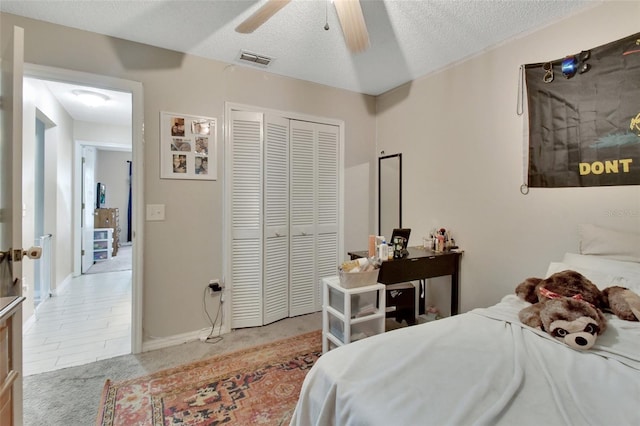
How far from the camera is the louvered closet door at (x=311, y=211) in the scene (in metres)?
3.18

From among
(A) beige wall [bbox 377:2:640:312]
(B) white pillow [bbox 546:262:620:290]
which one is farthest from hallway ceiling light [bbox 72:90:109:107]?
(B) white pillow [bbox 546:262:620:290]

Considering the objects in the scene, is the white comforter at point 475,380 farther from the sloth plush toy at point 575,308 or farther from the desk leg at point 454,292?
the desk leg at point 454,292

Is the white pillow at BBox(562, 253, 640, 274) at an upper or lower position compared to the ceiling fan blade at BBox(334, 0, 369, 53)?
lower

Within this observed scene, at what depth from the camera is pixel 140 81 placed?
2447 millimetres

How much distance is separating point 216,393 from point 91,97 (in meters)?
3.80

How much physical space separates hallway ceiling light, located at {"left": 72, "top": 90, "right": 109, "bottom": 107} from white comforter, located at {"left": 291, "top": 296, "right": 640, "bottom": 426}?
4151mm

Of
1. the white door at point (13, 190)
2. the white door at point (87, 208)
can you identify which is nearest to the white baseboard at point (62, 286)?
the white door at point (87, 208)

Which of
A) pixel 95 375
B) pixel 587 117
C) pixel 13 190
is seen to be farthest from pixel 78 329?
pixel 587 117

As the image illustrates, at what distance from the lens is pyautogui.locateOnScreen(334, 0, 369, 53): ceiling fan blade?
4.97 feet

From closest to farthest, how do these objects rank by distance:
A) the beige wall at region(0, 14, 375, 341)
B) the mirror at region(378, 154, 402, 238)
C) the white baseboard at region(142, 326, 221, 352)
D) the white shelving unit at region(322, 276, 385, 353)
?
the white shelving unit at region(322, 276, 385, 353), the beige wall at region(0, 14, 375, 341), the white baseboard at region(142, 326, 221, 352), the mirror at region(378, 154, 402, 238)

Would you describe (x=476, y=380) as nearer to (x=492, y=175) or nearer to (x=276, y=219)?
(x=492, y=175)

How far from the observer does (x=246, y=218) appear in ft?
9.50

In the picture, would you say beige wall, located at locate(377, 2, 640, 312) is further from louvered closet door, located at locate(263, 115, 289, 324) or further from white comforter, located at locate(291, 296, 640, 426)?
louvered closet door, located at locate(263, 115, 289, 324)

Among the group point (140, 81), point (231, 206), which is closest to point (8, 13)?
point (140, 81)
